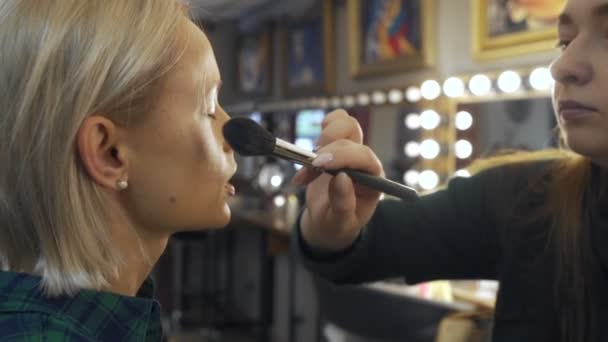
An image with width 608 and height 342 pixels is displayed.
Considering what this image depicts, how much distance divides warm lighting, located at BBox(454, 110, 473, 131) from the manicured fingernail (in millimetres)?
1223

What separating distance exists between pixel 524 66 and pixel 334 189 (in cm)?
111

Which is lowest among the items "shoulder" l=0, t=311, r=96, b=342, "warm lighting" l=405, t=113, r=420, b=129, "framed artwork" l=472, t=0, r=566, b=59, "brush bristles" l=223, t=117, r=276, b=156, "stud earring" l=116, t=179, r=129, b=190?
"shoulder" l=0, t=311, r=96, b=342

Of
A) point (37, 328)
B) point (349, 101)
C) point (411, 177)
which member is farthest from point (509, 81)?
point (37, 328)

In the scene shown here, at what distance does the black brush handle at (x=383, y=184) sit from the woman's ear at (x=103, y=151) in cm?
19

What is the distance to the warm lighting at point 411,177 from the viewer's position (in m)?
1.87

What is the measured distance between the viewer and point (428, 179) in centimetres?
183

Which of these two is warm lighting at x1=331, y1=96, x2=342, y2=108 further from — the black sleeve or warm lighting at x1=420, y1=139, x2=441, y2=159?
the black sleeve

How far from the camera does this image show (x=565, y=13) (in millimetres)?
574

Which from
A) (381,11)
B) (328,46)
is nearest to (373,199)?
(381,11)

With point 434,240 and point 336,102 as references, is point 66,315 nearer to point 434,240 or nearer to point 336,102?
point 434,240

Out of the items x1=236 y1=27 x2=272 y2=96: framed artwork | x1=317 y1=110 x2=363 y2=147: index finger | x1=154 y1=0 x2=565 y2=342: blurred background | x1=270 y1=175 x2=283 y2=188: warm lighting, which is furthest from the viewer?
x1=236 y1=27 x2=272 y2=96: framed artwork

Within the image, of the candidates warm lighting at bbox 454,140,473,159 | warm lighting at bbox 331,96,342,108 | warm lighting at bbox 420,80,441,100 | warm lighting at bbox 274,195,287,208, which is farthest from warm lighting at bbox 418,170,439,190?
warm lighting at bbox 274,195,287,208

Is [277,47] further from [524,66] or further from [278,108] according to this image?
[524,66]

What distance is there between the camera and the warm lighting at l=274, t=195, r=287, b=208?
2.59 meters
